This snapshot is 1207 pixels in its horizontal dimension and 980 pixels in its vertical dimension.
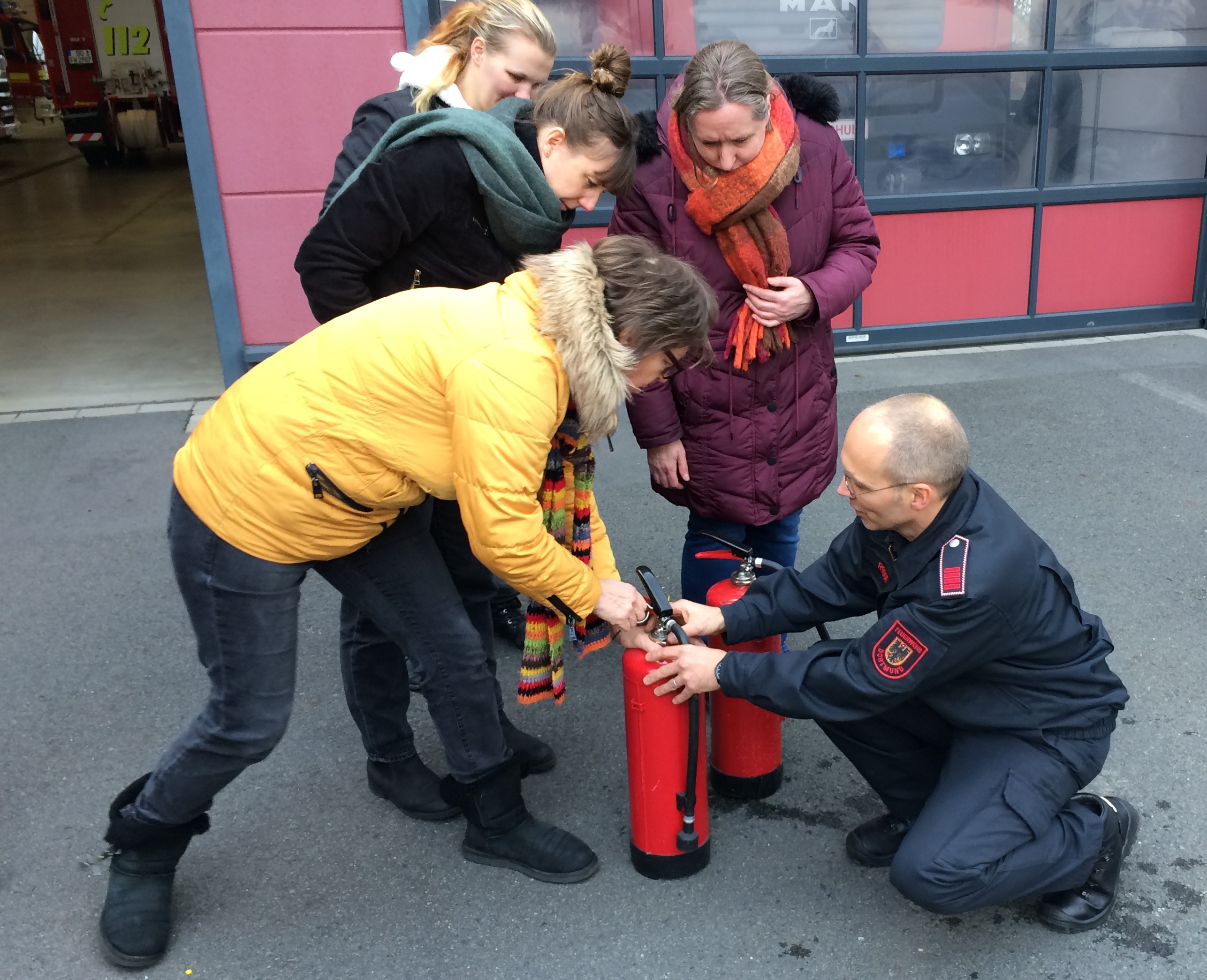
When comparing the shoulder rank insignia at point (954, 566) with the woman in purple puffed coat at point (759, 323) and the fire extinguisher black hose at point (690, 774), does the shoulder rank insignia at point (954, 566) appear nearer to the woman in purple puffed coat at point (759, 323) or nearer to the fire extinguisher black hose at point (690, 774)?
the fire extinguisher black hose at point (690, 774)

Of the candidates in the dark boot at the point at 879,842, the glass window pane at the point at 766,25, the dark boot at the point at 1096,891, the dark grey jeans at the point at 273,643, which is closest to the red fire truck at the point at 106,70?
the glass window pane at the point at 766,25

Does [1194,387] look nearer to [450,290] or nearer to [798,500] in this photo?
[798,500]

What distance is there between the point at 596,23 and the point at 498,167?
336 cm

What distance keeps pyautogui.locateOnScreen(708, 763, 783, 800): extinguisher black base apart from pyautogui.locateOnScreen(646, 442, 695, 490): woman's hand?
0.72 meters

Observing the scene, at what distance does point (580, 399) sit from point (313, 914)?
1.26 metres

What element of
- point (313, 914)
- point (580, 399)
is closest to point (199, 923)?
point (313, 914)

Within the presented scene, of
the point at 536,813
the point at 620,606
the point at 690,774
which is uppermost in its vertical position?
the point at 620,606

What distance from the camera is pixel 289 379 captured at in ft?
6.38

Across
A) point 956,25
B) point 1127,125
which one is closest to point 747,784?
point 956,25

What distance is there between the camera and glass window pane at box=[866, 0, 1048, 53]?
18.0 ft

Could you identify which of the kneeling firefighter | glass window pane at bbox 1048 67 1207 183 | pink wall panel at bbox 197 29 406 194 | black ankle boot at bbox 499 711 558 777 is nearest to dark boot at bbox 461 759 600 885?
Answer: the kneeling firefighter

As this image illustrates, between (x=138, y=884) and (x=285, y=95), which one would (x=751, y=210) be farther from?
(x=285, y=95)

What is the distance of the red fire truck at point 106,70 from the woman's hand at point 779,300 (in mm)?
17784

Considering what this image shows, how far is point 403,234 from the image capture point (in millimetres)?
2258
